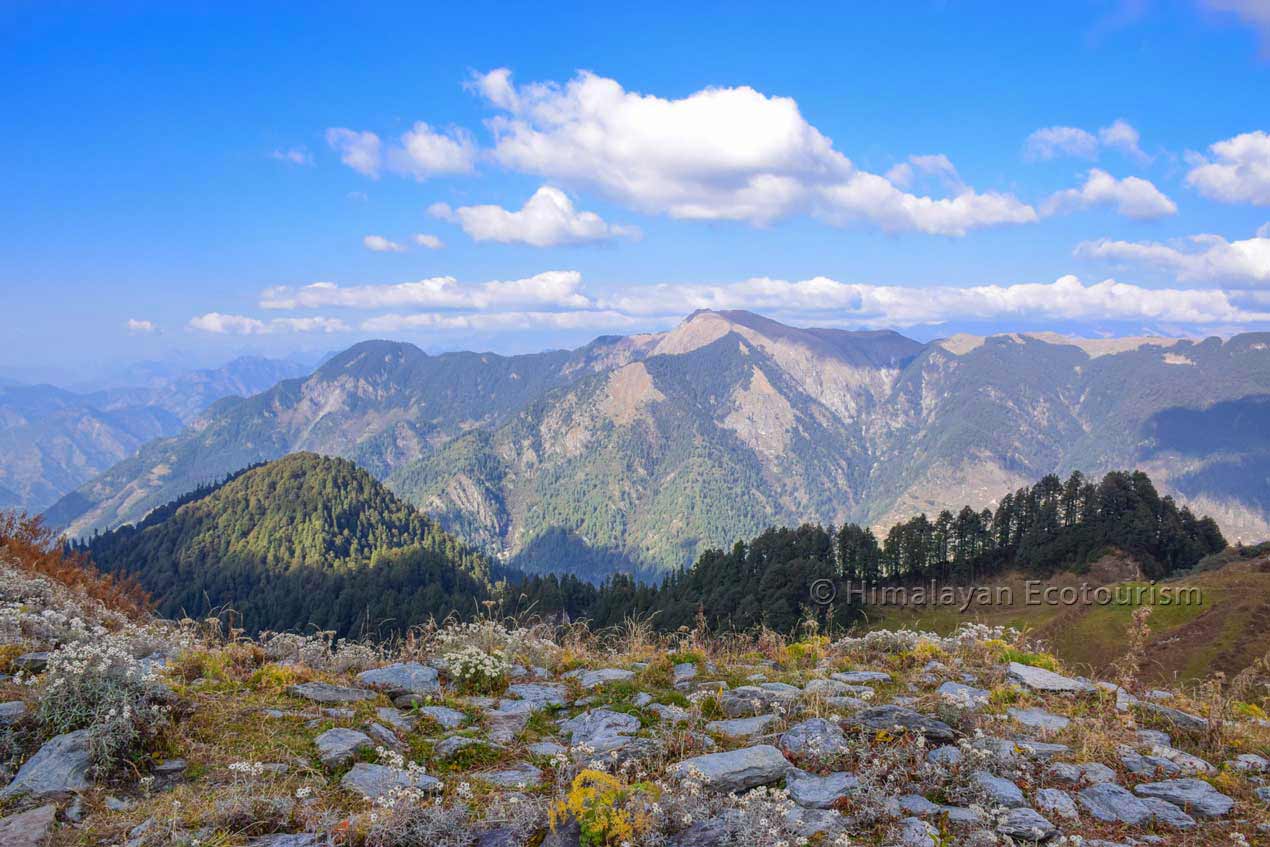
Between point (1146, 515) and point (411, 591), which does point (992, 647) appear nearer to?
point (1146, 515)

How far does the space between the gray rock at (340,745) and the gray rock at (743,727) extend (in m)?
4.16

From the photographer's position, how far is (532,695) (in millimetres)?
9516

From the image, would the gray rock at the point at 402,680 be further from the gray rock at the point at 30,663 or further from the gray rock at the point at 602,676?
the gray rock at the point at 30,663

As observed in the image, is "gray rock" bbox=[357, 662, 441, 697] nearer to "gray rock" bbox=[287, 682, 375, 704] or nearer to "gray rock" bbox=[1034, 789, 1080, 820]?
"gray rock" bbox=[287, 682, 375, 704]

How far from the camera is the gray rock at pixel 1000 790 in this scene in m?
6.31

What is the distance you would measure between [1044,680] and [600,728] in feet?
26.0

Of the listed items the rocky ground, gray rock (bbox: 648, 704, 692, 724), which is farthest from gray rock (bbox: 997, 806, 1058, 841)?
gray rock (bbox: 648, 704, 692, 724)

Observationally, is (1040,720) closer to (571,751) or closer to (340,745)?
(571,751)

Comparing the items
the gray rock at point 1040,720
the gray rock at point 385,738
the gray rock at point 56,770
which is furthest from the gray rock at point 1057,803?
the gray rock at point 56,770

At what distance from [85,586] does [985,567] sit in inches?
4338

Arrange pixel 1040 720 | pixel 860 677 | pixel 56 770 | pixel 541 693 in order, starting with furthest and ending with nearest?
pixel 860 677, pixel 541 693, pixel 1040 720, pixel 56 770

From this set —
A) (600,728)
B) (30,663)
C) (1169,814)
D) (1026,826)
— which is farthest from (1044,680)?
(30,663)

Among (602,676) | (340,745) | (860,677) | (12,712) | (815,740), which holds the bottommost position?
(602,676)

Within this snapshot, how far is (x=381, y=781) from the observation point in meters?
6.27
